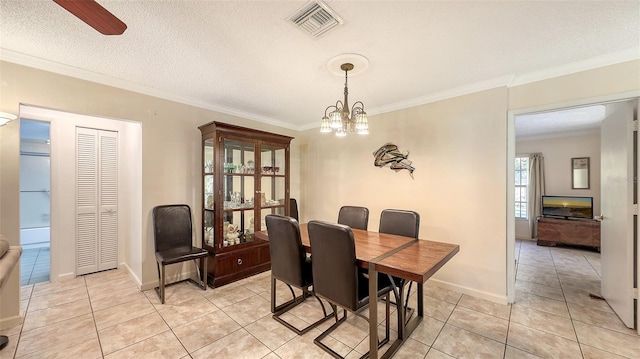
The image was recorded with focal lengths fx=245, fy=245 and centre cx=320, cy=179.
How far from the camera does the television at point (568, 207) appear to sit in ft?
16.4

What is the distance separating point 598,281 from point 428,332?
114 inches

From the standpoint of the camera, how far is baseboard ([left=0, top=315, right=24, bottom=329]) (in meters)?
2.12

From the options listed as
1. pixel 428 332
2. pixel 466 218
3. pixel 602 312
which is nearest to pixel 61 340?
pixel 428 332

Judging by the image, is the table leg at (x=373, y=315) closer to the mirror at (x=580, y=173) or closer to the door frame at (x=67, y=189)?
the door frame at (x=67, y=189)

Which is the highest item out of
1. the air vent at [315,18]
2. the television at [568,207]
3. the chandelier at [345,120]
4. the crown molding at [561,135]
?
the air vent at [315,18]

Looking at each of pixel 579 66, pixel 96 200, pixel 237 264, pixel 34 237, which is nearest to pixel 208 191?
pixel 237 264

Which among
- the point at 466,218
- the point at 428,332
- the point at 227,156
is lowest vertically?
the point at 428,332

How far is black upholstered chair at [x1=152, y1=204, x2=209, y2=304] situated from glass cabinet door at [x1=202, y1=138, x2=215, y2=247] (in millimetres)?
193

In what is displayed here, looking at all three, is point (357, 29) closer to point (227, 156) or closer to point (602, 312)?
Answer: point (227, 156)

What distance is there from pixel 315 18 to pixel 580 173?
264 inches

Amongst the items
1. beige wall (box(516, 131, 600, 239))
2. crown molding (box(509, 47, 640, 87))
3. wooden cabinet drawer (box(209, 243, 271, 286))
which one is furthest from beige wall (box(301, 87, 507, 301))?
beige wall (box(516, 131, 600, 239))

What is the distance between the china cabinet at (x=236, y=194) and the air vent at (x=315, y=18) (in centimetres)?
178

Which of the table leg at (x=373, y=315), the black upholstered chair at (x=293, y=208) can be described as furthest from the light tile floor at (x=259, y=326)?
the black upholstered chair at (x=293, y=208)

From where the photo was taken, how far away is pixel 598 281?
→ 10.6ft
